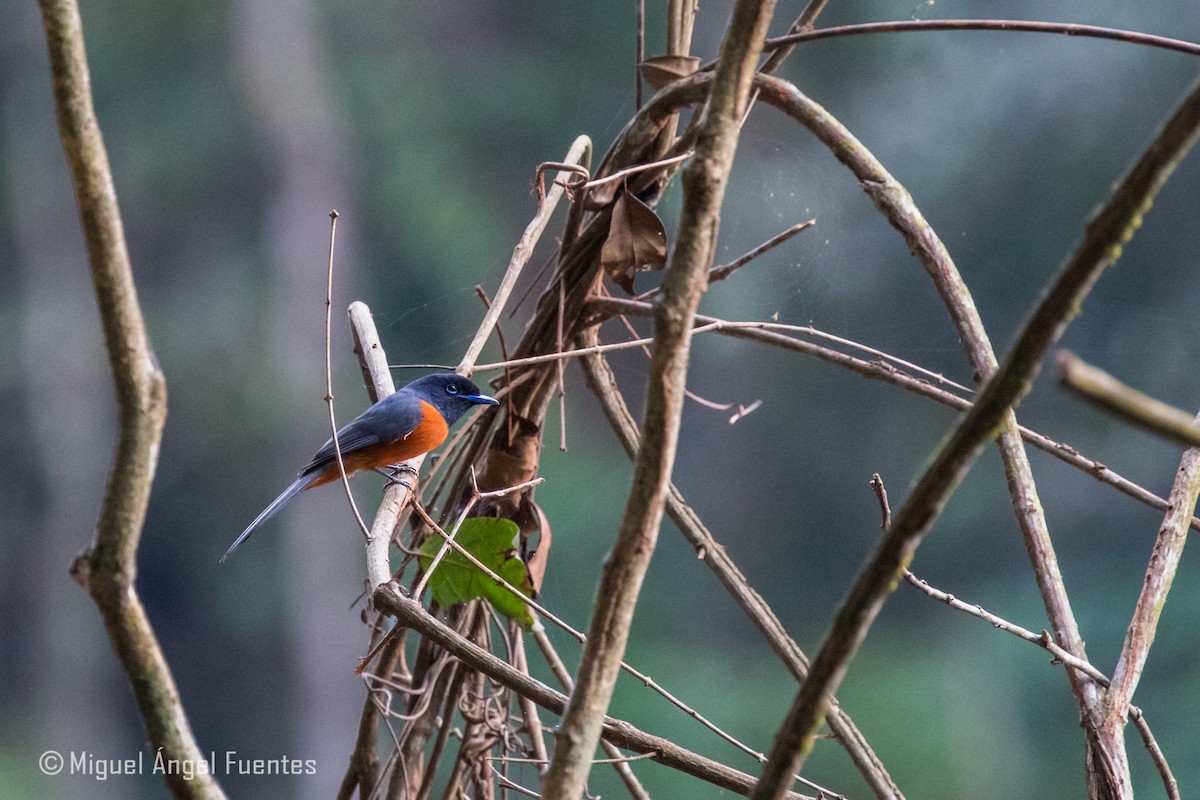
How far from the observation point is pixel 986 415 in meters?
0.41

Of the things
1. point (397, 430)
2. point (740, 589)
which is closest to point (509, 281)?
point (740, 589)

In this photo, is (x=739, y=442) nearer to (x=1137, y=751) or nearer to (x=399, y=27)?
(x=1137, y=751)

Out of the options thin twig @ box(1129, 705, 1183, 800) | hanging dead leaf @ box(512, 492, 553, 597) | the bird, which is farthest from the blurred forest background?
thin twig @ box(1129, 705, 1183, 800)

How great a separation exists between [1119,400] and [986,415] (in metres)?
0.08

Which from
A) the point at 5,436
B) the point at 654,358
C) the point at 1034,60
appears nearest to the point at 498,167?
A: the point at 1034,60

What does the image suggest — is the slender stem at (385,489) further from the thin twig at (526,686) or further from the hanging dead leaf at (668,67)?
the hanging dead leaf at (668,67)

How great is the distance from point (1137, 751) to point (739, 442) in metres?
1.50

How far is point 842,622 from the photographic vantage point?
438mm

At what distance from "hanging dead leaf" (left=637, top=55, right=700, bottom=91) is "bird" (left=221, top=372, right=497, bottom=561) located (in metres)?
0.87

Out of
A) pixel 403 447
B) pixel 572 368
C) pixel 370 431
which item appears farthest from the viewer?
pixel 572 368

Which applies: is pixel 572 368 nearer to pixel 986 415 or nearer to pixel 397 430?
pixel 397 430

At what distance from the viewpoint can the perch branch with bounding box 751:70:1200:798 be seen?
0.39m

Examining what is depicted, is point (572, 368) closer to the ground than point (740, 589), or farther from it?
farther from it

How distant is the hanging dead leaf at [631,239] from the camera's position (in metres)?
1.32
